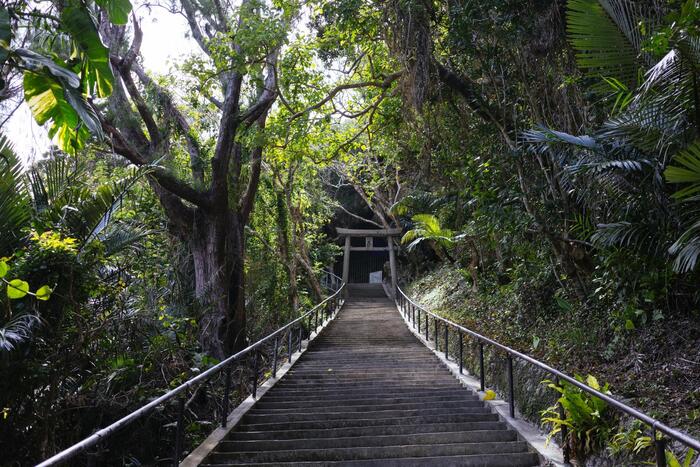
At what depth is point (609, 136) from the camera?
14.3ft

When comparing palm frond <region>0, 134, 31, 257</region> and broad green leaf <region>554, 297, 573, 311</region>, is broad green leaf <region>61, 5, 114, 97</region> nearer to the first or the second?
palm frond <region>0, 134, 31, 257</region>

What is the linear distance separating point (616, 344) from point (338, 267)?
23.2 metres

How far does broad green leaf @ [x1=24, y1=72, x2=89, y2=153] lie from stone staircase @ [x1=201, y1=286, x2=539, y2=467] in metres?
2.55

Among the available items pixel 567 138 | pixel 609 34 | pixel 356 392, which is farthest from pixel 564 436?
pixel 609 34

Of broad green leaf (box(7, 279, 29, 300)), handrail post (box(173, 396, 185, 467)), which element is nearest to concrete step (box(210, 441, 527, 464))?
handrail post (box(173, 396, 185, 467))

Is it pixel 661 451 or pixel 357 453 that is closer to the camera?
pixel 661 451

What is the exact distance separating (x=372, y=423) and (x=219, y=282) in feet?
16.3

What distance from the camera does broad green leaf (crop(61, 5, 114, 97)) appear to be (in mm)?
2734

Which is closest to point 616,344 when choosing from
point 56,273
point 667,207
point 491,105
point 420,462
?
point 667,207

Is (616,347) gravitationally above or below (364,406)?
above

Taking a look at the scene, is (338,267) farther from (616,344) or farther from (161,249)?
(616,344)

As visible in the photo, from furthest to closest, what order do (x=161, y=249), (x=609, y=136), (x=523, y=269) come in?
(x=161, y=249), (x=523, y=269), (x=609, y=136)

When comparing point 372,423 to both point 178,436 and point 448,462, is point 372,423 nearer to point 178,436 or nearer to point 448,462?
point 448,462

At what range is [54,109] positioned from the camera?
297 cm
